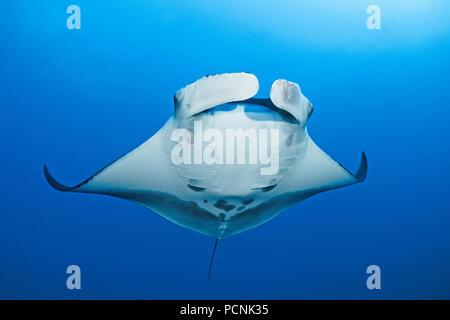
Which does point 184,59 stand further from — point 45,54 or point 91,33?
point 45,54

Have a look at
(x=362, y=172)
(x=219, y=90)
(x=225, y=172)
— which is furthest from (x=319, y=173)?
(x=219, y=90)

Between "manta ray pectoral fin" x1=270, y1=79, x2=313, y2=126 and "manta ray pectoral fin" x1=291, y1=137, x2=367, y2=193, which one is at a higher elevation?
"manta ray pectoral fin" x1=270, y1=79, x2=313, y2=126

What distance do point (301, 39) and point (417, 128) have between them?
395 cm

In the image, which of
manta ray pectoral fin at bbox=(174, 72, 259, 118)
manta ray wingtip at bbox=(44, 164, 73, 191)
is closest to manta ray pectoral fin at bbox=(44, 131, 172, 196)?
manta ray wingtip at bbox=(44, 164, 73, 191)

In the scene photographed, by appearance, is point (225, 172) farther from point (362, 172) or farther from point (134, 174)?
point (362, 172)

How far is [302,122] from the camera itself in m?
1.67

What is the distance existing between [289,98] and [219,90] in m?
0.30

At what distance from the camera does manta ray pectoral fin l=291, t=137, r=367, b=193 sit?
2.03 metres

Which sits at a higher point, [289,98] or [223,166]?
[289,98]

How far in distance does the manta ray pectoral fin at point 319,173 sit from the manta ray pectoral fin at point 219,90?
0.71 metres

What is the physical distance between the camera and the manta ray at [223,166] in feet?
4.95

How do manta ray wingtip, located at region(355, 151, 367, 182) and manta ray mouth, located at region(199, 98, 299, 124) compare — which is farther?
manta ray wingtip, located at region(355, 151, 367, 182)

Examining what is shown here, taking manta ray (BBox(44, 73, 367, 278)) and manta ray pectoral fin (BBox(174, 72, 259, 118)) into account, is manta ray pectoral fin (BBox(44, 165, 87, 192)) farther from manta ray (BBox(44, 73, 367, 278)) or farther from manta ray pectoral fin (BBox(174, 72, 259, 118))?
manta ray pectoral fin (BBox(174, 72, 259, 118))

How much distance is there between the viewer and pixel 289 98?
1.49 meters
